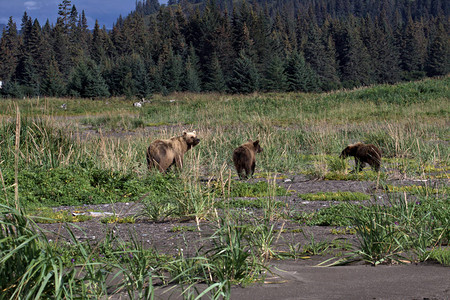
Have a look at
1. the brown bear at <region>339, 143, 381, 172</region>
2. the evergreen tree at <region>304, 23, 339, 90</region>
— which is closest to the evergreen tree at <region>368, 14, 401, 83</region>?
the evergreen tree at <region>304, 23, 339, 90</region>

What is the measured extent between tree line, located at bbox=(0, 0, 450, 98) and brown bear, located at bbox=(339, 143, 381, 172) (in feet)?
113

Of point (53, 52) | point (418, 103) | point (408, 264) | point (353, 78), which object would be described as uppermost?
point (53, 52)

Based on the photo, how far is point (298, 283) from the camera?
130 inches

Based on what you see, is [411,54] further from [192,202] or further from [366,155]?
[192,202]

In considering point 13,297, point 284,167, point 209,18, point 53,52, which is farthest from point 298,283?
point 53,52

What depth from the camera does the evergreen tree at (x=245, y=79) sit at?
46.4m

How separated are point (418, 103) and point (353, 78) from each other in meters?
57.6

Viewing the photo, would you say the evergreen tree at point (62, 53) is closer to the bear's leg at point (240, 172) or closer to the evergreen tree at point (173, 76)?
the evergreen tree at point (173, 76)

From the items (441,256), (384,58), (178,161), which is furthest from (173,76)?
(441,256)

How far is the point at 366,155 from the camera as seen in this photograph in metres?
10.0

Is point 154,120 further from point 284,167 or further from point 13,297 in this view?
point 13,297

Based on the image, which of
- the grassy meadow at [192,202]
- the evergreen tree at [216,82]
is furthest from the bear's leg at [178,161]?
the evergreen tree at [216,82]

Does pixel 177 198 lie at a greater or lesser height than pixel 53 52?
lesser

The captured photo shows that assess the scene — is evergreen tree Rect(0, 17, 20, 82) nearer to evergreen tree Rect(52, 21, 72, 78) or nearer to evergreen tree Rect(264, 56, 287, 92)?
evergreen tree Rect(52, 21, 72, 78)
